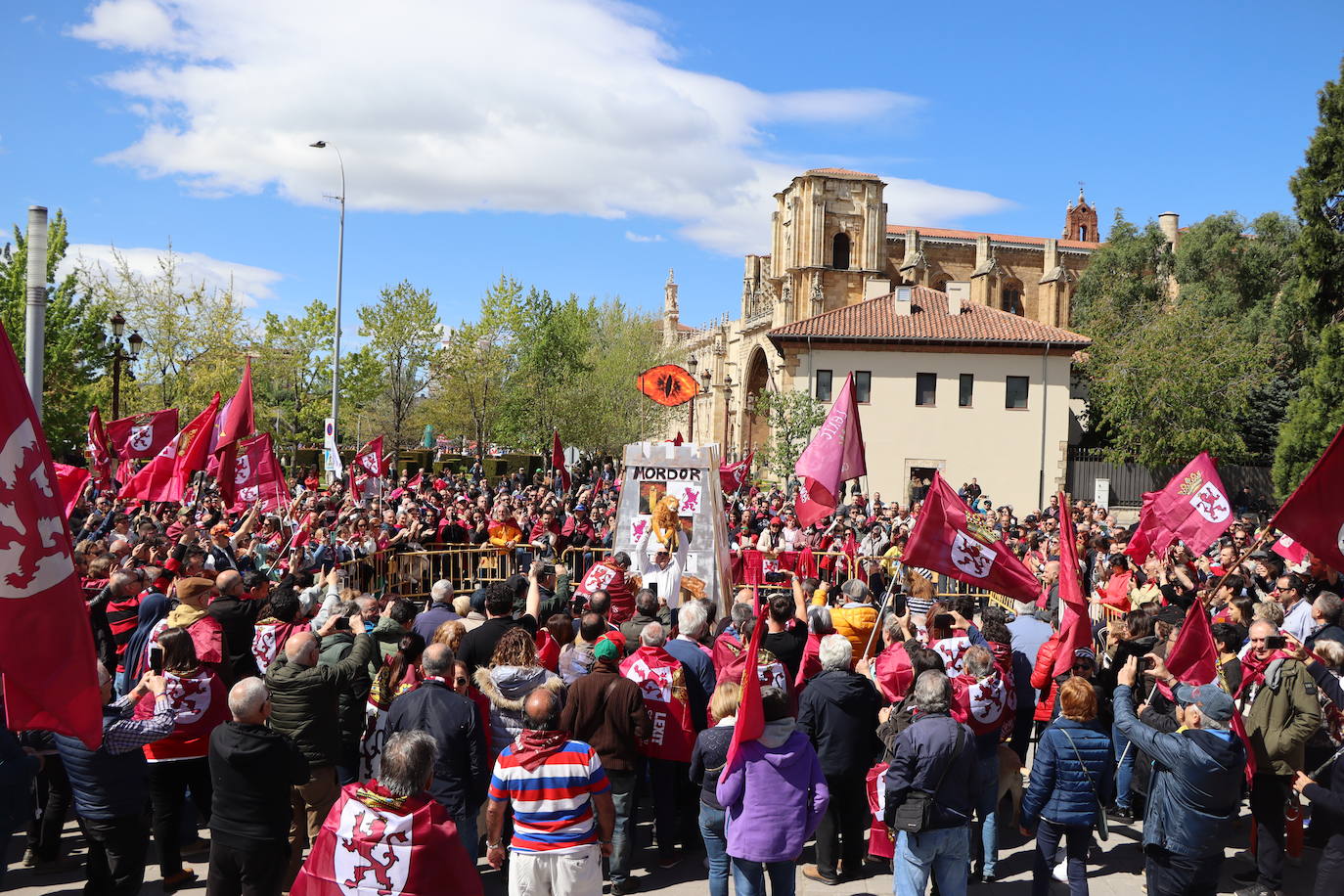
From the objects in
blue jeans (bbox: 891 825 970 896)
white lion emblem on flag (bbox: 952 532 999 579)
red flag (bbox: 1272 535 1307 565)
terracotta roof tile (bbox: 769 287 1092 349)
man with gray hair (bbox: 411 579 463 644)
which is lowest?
blue jeans (bbox: 891 825 970 896)

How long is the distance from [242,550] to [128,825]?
7626 mm

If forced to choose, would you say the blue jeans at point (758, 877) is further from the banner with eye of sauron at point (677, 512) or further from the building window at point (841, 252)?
the building window at point (841, 252)

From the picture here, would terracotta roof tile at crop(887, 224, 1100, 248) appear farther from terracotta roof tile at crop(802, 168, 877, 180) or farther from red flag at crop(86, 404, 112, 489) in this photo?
red flag at crop(86, 404, 112, 489)

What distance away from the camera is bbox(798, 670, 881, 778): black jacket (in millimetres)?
6947

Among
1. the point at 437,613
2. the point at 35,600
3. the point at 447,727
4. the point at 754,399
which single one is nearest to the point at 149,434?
the point at 437,613

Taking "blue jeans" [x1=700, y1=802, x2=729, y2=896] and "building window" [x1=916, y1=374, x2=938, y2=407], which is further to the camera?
"building window" [x1=916, y1=374, x2=938, y2=407]

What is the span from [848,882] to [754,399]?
187 ft

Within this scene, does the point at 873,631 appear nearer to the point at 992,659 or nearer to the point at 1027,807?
the point at 992,659

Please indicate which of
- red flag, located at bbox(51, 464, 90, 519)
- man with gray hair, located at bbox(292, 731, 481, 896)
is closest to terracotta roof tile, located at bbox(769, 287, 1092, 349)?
red flag, located at bbox(51, 464, 90, 519)

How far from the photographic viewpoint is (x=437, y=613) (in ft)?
28.0

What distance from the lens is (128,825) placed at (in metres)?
6.11

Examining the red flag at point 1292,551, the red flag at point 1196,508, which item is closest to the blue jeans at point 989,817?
the red flag at point 1292,551

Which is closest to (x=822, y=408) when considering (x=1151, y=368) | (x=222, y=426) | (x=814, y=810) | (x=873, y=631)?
(x=1151, y=368)

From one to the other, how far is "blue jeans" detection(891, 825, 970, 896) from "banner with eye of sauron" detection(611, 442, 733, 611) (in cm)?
817
